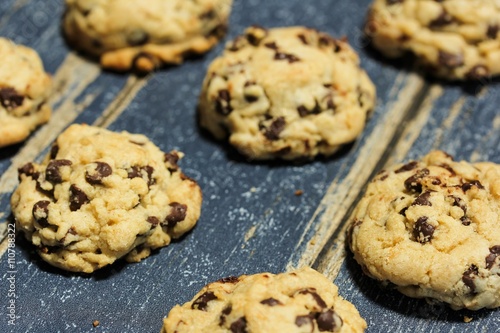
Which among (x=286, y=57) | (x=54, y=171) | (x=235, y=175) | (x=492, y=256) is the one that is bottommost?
(x=235, y=175)

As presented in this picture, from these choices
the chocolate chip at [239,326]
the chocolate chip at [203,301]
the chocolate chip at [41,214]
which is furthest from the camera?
the chocolate chip at [41,214]

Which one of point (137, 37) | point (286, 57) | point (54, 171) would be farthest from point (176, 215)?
point (137, 37)

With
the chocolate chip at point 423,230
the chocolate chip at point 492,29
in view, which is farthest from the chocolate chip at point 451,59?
the chocolate chip at point 423,230

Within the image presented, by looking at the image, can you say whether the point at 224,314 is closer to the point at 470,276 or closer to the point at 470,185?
the point at 470,276

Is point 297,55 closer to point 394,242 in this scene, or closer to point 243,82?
point 243,82

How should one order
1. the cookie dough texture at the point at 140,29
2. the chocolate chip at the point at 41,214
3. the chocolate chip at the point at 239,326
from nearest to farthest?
the chocolate chip at the point at 239,326 < the chocolate chip at the point at 41,214 < the cookie dough texture at the point at 140,29

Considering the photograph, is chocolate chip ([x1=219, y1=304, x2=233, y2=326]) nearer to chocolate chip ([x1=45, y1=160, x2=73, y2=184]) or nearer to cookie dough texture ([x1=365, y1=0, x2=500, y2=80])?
chocolate chip ([x1=45, y1=160, x2=73, y2=184])

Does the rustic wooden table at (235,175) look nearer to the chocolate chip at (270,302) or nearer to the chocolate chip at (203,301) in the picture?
the chocolate chip at (203,301)

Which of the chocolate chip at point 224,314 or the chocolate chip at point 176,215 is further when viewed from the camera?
the chocolate chip at point 176,215
